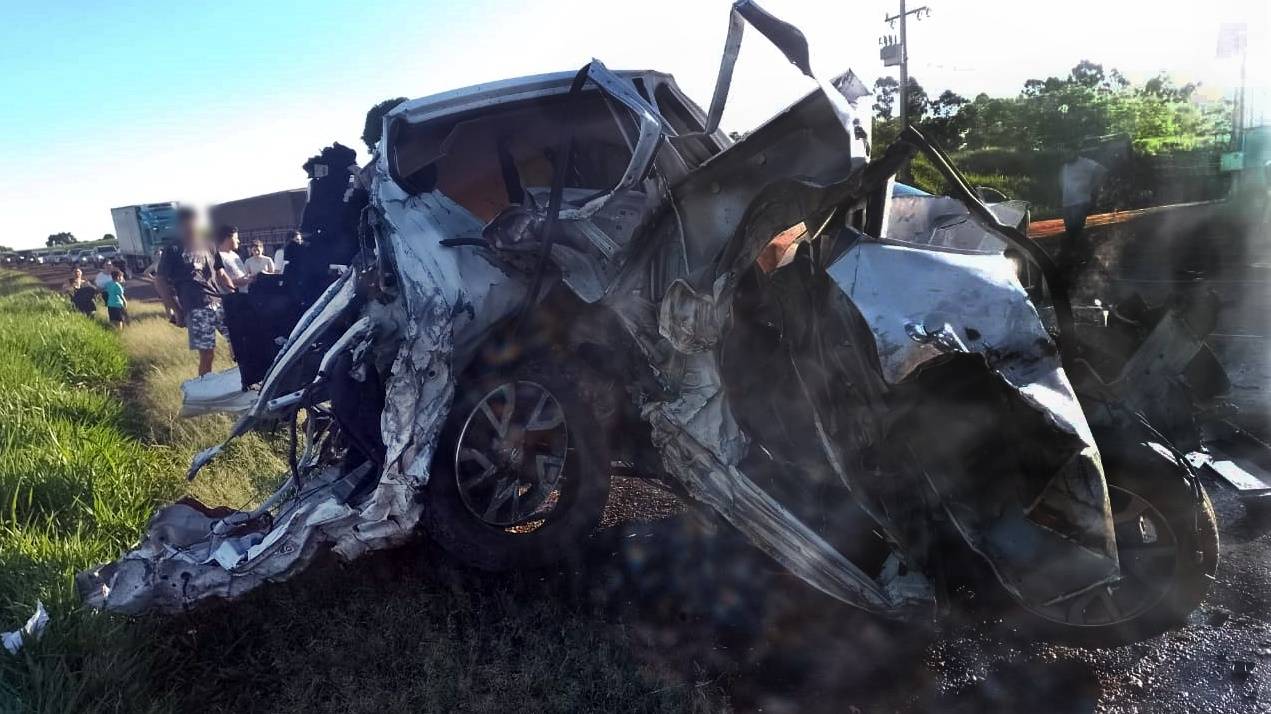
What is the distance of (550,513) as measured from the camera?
325cm

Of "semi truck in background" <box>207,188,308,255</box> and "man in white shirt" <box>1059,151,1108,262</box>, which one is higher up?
"semi truck in background" <box>207,188,308,255</box>

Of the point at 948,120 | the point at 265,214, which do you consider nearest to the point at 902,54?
the point at 948,120

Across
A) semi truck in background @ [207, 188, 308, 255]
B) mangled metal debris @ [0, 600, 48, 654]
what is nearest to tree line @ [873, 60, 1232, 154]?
semi truck in background @ [207, 188, 308, 255]

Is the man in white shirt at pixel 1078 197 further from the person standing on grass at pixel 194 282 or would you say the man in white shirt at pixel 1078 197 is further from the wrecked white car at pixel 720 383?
the person standing on grass at pixel 194 282

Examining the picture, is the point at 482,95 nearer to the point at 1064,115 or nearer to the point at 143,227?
the point at 1064,115

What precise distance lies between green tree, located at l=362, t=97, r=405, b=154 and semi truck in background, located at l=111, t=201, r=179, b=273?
100.0 feet

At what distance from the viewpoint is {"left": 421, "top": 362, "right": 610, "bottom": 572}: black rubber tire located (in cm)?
307

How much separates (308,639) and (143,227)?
1320 inches

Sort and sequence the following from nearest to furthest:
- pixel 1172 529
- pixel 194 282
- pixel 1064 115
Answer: pixel 1172 529, pixel 194 282, pixel 1064 115

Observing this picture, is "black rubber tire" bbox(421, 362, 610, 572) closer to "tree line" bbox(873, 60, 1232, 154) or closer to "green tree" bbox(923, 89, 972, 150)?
"green tree" bbox(923, 89, 972, 150)

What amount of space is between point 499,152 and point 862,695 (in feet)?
9.58

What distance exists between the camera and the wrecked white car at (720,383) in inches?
99.4

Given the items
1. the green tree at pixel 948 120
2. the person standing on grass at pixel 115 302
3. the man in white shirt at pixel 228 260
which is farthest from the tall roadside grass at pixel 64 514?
the green tree at pixel 948 120

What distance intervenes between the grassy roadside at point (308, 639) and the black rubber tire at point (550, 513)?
0.22 m
